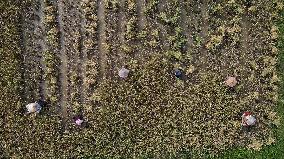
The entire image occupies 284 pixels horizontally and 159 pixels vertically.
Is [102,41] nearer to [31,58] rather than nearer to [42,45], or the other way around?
[42,45]

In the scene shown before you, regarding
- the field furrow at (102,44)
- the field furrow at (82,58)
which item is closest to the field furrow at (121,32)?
the field furrow at (102,44)

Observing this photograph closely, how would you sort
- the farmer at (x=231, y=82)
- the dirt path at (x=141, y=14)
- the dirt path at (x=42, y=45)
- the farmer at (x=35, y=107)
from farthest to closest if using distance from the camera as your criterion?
the dirt path at (x=141, y=14)
the dirt path at (x=42, y=45)
the farmer at (x=231, y=82)
the farmer at (x=35, y=107)

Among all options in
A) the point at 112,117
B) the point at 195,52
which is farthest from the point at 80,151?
the point at 195,52

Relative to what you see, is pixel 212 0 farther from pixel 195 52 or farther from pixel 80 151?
pixel 80 151

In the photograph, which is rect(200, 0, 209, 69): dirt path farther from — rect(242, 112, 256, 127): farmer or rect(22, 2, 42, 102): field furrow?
rect(22, 2, 42, 102): field furrow

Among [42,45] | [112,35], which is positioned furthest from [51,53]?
[112,35]

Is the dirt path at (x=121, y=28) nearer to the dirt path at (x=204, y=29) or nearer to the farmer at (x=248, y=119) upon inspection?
the dirt path at (x=204, y=29)
